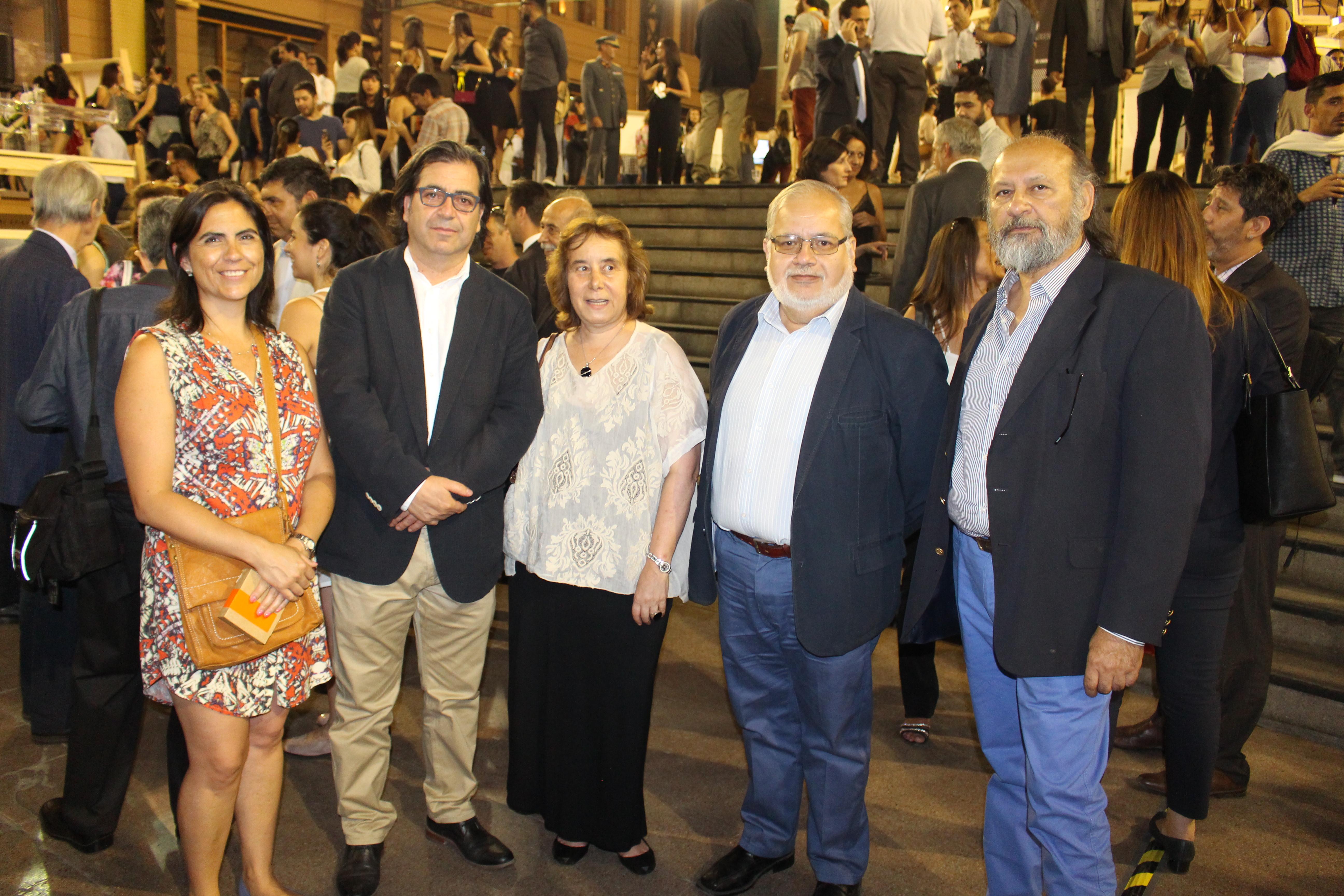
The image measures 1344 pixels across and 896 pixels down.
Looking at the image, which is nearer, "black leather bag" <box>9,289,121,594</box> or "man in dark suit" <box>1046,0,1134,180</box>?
"black leather bag" <box>9,289,121,594</box>

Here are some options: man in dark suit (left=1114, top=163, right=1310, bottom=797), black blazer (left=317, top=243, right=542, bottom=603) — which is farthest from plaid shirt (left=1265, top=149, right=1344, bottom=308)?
black blazer (left=317, top=243, right=542, bottom=603)

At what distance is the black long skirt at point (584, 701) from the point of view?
105 inches

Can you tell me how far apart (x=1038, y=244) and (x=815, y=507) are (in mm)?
826

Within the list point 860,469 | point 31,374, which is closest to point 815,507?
point 860,469

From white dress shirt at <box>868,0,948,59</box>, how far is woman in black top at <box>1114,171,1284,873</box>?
501 centimetres

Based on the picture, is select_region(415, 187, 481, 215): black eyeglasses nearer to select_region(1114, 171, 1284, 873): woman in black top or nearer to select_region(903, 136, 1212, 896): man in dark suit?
select_region(903, 136, 1212, 896): man in dark suit

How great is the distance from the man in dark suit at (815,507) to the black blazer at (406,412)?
2.02 ft

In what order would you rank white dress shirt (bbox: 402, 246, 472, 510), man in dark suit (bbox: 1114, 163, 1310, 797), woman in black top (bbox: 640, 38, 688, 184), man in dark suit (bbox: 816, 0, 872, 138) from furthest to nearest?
woman in black top (bbox: 640, 38, 688, 184)
man in dark suit (bbox: 816, 0, 872, 138)
man in dark suit (bbox: 1114, 163, 1310, 797)
white dress shirt (bbox: 402, 246, 472, 510)

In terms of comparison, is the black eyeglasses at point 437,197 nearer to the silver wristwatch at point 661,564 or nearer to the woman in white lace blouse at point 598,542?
the woman in white lace blouse at point 598,542

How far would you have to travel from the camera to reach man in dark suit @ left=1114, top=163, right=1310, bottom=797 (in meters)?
2.98

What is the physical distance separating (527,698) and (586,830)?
1.43 ft

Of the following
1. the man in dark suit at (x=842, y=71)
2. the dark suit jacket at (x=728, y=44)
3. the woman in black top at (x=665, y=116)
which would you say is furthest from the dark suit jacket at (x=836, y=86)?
the woman in black top at (x=665, y=116)

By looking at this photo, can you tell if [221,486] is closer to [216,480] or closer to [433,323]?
[216,480]

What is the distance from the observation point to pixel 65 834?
278 cm
